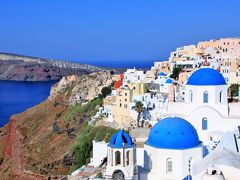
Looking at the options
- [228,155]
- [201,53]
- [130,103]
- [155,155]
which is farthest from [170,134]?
[201,53]

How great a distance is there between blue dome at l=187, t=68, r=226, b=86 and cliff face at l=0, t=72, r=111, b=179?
1449 cm

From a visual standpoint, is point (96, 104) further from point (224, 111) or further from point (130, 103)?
point (224, 111)

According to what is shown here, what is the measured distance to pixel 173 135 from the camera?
50.8 feet

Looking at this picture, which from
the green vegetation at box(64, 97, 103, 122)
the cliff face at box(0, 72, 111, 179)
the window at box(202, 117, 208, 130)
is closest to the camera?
the window at box(202, 117, 208, 130)

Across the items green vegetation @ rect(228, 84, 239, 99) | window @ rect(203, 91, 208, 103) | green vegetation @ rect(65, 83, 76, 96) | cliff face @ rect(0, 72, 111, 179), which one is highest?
green vegetation @ rect(65, 83, 76, 96)

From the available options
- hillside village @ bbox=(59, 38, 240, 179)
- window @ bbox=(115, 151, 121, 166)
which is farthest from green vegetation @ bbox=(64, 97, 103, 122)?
window @ bbox=(115, 151, 121, 166)

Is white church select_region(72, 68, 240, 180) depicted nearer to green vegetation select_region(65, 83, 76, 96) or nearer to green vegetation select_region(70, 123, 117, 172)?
green vegetation select_region(70, 123, 117, 172)

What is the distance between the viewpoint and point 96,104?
4319 cm

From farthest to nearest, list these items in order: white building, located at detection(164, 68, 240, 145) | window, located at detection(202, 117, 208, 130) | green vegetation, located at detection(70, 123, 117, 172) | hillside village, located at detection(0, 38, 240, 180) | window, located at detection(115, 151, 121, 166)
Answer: green vegetation, located at detection(70, 123, 117, 172)
window, located at detection(202, 117, 208, 130)
white building, located at detection(164, 68, 240, 145)
hillside village, located at detection(0, 38, 240, 180)
window, located at detection(115, 151, 121, 166)

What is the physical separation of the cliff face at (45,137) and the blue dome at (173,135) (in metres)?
17.2

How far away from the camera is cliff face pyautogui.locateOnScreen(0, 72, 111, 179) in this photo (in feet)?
112

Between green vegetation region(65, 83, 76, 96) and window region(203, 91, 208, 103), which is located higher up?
green vegetation region(65, 83, 76, 96)

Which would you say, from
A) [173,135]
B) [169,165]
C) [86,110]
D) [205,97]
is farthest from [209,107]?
[86,110]

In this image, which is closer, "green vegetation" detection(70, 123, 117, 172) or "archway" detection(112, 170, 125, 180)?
"archway" detection(112, 170, 125, 180)
